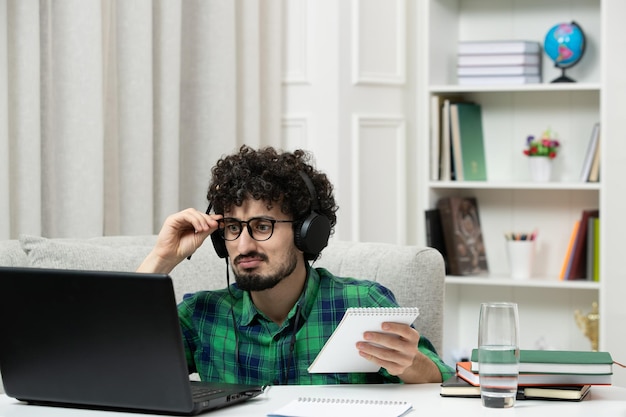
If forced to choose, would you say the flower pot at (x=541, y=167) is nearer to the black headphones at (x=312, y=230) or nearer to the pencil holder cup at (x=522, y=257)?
the pencil holder cup at (x=522, y=257)

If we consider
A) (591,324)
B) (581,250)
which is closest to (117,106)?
(581,250)

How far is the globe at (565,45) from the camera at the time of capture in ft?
11.4

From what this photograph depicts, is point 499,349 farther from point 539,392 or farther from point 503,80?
point 503,80

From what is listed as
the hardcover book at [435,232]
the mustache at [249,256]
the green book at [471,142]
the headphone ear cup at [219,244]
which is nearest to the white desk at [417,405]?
the mustache at [249,256]

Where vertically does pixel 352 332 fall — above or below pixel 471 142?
below

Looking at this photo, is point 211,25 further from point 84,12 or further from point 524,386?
point 524,386

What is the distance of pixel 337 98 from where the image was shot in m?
3.42

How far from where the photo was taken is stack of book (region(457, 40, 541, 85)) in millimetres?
3523

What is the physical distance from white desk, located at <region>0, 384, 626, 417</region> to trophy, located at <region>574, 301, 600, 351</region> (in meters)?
1.96

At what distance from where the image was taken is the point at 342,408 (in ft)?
4.62

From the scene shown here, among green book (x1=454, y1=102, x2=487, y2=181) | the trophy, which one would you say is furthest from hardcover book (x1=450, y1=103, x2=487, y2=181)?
the trophy

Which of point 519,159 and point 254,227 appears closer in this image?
point 254,227

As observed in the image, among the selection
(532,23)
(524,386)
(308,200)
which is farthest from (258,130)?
(524,386)

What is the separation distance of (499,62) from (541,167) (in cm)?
41
